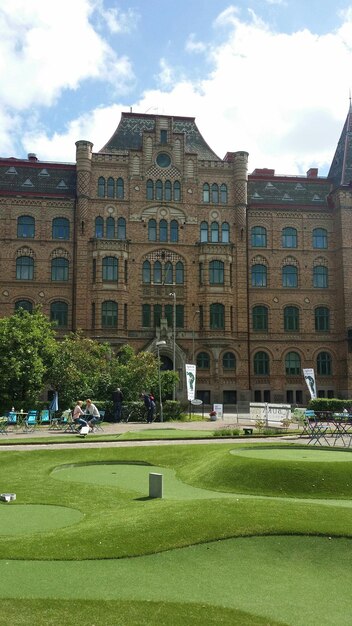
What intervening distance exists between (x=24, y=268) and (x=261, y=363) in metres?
22.2

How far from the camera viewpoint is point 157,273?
52.7m

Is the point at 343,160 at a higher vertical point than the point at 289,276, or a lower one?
higher

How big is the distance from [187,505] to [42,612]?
4960mm

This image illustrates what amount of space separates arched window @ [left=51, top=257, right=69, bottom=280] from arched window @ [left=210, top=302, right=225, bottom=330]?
42.8 ft

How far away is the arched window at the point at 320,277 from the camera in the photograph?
55.0 m

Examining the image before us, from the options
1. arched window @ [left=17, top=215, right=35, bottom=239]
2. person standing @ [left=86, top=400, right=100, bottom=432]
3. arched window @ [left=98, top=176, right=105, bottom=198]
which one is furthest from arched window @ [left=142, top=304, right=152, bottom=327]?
person standing @ [left=86, top=400, right=100, bottom=432]

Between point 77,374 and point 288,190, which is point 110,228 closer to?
point 288,190

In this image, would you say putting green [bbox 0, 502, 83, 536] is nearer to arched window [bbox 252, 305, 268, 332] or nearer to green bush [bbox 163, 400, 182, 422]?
green bush [bbox 163, 400, 182, 422]

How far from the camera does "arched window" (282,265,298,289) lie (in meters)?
54.6

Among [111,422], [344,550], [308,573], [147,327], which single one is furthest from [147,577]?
[147,327]

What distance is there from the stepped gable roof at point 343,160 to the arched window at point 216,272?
13.4 m

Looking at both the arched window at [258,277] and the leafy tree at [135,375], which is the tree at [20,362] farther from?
the arched window at [258,277]

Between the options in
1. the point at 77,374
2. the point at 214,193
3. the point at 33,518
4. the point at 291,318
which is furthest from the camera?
the point at 291,318

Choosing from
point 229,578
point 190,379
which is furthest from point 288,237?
point 229,578
